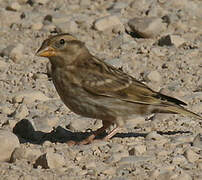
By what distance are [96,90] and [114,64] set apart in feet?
7.95

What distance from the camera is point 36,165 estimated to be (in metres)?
7.61

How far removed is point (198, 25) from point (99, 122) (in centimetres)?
371

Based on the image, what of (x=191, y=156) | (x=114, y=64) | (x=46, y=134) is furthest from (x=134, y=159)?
(x=114, y=64)

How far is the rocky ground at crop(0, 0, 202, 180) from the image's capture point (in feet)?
24.9

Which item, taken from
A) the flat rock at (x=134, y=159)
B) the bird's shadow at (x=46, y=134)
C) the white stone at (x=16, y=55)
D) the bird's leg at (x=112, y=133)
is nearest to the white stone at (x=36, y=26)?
the white stone at (x=16, y=55)

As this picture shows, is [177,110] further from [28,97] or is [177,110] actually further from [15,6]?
[15,6]

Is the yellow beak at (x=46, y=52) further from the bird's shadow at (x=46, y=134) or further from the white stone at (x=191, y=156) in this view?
the white stone at (x=191, y=156)

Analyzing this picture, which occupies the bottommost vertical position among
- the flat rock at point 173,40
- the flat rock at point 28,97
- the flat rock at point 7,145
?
the flat rock at point 173,40

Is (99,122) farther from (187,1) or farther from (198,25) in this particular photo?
(187,1)

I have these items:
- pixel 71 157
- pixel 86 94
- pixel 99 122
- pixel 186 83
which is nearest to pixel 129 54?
pixel 186 83

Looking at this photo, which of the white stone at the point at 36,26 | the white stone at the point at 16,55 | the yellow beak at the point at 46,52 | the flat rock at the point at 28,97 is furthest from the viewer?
the white stone at the point at 36,26

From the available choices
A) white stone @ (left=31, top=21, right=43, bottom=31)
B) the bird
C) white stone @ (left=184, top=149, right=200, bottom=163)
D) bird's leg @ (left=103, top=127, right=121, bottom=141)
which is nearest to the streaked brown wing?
the bird

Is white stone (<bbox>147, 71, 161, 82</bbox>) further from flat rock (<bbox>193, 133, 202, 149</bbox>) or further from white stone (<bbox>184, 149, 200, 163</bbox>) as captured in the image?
white stone (<bbox>184, 149, 200, 163</bbox>)

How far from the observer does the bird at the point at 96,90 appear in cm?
838
